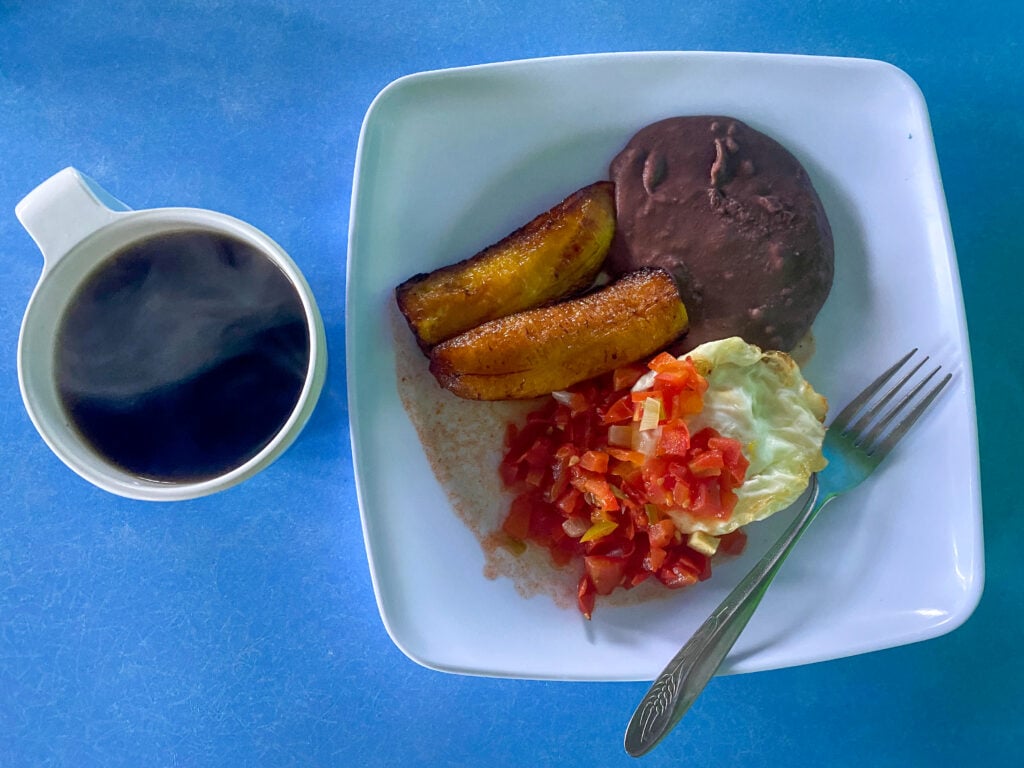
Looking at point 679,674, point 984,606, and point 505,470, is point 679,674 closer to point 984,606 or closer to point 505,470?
point 505,470

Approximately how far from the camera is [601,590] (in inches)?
66.3

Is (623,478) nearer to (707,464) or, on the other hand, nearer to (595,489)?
(595,489)

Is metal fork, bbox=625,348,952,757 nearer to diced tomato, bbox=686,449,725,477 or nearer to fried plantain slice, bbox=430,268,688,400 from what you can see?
diced tomato, bbox=686,449,725,477

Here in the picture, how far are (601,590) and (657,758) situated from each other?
0.50 metres

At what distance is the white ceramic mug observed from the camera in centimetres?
128

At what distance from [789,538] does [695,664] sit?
34 centimetres

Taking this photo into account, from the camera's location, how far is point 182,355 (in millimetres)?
1374

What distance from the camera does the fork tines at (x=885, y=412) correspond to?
5.48 ft

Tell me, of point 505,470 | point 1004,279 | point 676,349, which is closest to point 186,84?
point 505,470

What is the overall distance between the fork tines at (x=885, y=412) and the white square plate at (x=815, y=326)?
0.04 metres

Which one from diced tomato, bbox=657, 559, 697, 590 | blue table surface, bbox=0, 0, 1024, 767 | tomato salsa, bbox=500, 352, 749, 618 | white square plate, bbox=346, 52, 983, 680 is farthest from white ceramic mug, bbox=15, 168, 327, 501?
diced tomato, bbox=657, 559, 697, 590

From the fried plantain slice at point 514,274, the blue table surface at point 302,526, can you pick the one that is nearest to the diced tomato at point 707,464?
the fried plantain slice at point 514,274

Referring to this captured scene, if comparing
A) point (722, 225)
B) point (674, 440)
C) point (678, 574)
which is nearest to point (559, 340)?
point (674, 440)

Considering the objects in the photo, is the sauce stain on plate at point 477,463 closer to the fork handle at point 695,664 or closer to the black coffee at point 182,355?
the fork handle at point 695,664
